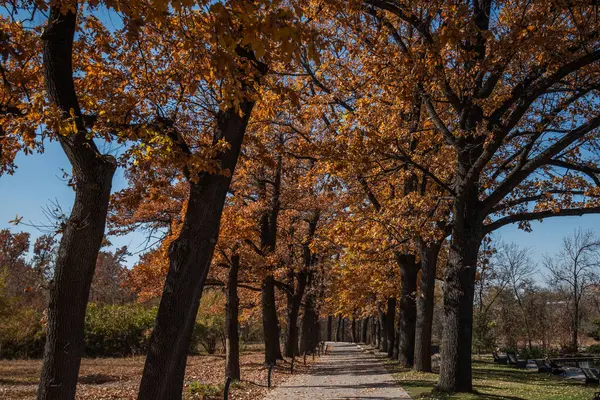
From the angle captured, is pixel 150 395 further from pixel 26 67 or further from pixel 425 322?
pixel 425 322

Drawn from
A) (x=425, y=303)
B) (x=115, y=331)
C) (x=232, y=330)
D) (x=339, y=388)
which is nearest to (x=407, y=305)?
(x=425, y=303)

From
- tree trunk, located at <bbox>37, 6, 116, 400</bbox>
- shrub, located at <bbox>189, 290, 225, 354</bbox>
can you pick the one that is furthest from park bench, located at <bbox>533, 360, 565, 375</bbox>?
tree trunk, located at <bbox>37, 6, 116, 400</bbox>

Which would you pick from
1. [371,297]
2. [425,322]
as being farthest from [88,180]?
[371,297]

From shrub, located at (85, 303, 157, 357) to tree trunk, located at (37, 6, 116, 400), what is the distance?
80.8ft

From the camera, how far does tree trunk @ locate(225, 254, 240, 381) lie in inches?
606

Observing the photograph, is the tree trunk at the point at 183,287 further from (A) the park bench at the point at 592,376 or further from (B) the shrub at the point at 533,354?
(B) the shrub at the point at 533,354

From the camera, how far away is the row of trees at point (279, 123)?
6039 mm

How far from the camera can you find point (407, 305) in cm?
2242

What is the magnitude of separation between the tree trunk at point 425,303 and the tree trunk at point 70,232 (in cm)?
1343

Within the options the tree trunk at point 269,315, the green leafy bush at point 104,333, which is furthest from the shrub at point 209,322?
the tree trunk at point 269,315

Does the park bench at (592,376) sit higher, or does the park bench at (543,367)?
the park bench at (592,376)

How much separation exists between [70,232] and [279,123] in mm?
8373

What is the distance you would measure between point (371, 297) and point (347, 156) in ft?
92.7

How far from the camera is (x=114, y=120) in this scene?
6855mm
